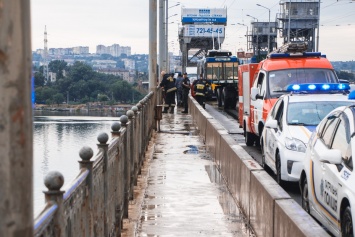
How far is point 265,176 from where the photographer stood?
8305 mm

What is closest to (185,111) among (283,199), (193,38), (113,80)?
(113,80)

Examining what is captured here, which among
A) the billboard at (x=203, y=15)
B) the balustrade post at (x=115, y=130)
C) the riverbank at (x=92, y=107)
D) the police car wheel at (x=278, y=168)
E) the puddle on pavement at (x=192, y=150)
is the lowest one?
the puddle on pavement at (x=192, y=150)

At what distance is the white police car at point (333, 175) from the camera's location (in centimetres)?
670

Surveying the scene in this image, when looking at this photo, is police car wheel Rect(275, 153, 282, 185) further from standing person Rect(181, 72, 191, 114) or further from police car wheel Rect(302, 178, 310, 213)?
standing person Rect(181, 72, 191, 114)

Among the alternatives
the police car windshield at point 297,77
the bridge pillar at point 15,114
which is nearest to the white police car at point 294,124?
the police car windshield at point 297,77

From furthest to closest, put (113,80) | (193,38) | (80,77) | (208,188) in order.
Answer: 1. (193,38)
2. (113,80)
3. (80,77)
4. (208,188)

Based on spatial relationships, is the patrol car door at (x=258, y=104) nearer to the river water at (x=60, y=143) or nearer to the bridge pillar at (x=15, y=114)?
the river water at (x=60, y=143)

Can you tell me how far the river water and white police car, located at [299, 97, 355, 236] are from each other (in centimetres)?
245

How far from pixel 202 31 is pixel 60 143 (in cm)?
8328

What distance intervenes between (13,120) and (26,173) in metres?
0.21

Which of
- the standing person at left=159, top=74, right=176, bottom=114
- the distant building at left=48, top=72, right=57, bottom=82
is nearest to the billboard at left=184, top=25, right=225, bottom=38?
the standing person at left=159, top=74, right=176, bottom=114

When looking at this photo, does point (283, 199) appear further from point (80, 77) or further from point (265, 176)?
point (80, 77)

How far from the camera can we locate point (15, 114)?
2320 mm

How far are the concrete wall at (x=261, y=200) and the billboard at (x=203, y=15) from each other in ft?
274
